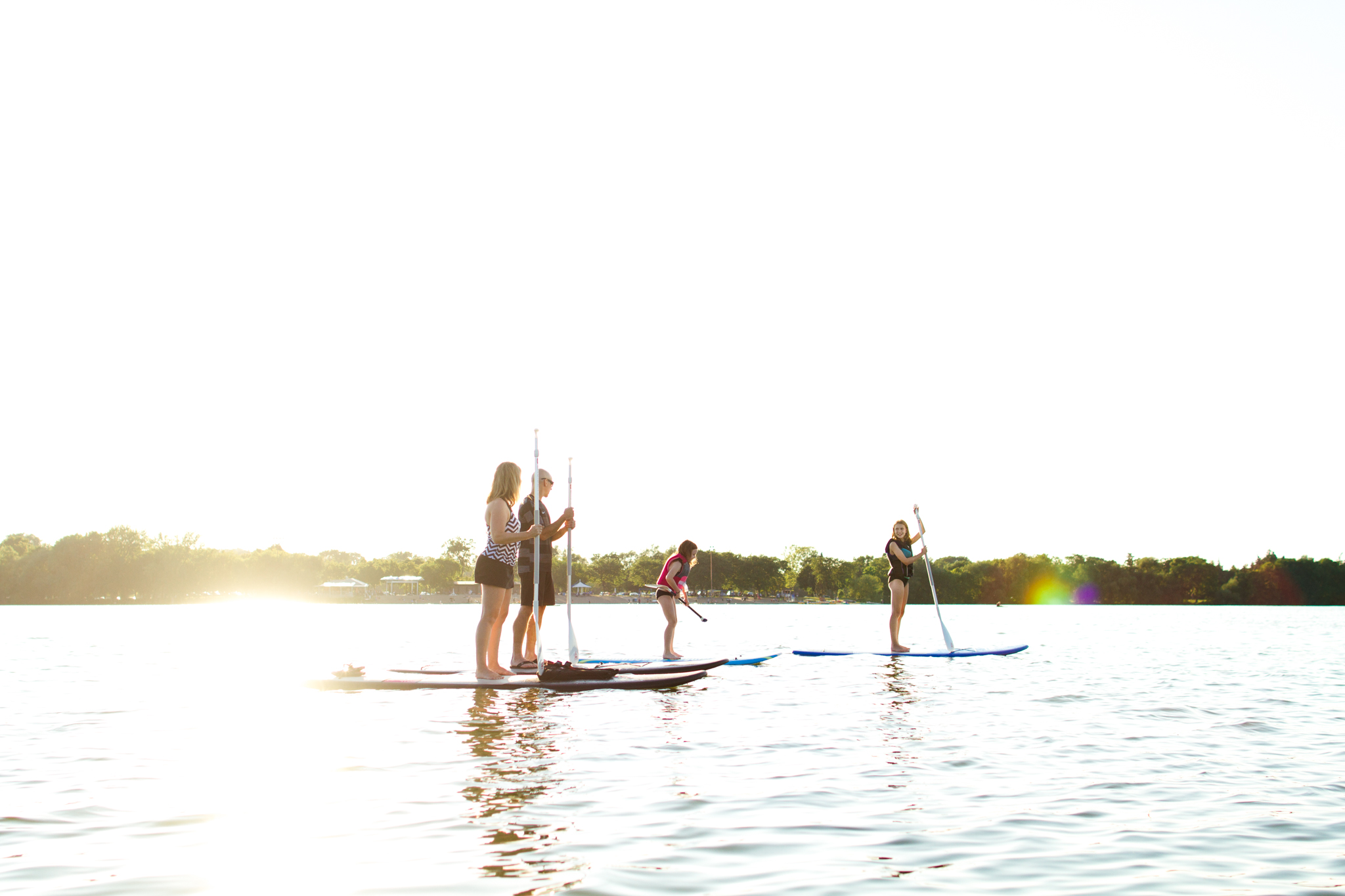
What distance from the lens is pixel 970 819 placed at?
5219 millimetres

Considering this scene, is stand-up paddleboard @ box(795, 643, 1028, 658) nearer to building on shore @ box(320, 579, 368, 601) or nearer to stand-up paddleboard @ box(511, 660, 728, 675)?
stand-up paddleboard @ box(511, 660, 728, 675)

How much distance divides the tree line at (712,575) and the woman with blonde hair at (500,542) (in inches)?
3700

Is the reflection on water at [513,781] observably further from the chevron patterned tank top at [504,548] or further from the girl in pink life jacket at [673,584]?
the girl in pink life jacket at [673,584]

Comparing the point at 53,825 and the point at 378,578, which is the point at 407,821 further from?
the point at 378,578

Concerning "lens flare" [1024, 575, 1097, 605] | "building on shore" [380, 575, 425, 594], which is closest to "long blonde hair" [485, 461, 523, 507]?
"lens flare" [1024, 575, 1097, 605]

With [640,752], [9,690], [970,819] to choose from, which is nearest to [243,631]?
[9,690]

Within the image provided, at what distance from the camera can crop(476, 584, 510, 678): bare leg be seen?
10359 millimetres

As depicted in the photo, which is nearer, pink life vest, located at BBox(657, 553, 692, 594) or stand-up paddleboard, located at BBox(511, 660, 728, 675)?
stand-up paddleboard, located at BBox(511, 660, 728, 675)

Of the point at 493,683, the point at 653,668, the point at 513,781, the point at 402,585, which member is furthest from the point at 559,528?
the point at 402,585

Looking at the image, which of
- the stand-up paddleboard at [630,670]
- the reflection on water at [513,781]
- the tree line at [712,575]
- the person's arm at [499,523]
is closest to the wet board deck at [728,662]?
the stand-up paddleboard at [630,670]

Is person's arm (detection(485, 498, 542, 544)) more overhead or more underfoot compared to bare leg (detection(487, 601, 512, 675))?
more overhead

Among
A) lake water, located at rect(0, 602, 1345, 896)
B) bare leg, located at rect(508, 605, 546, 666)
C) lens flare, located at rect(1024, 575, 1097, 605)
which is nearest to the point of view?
lake water, located at rect(0, 602, 1345, 896)

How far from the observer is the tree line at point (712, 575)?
385ft

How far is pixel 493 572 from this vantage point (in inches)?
401
